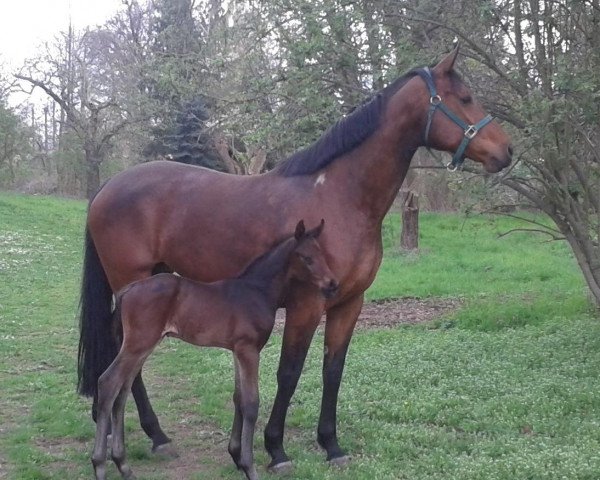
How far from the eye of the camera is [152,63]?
1012 cm

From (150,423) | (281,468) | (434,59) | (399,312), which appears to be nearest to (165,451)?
(150,423)

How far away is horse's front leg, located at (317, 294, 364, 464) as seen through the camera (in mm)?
5305

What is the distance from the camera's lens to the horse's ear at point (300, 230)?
4.61m

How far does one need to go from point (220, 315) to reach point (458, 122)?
79.4 inches

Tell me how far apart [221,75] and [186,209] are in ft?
16.6

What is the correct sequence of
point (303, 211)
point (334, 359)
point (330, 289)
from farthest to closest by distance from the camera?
point (334, 359)
point (303, 211)
point (330, 289)

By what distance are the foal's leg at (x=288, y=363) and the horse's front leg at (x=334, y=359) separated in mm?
297

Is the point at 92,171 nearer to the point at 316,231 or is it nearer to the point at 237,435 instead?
the point at 237,435

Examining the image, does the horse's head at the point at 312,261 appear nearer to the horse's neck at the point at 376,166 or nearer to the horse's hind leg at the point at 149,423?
the horse's neck at the point at 376,166

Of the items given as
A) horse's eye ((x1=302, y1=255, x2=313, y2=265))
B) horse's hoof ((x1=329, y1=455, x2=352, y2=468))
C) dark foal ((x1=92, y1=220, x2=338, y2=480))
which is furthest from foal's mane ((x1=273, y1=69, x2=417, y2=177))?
horse's hoof ((x1=329, y1=455, x2=352, y2=468))

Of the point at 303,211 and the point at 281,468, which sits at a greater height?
the point at 303,211

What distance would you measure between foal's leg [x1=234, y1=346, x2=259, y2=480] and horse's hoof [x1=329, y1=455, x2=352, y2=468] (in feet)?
2.45

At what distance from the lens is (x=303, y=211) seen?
199 inches

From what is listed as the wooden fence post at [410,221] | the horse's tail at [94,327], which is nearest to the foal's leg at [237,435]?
the horse's tail at [94,327]
